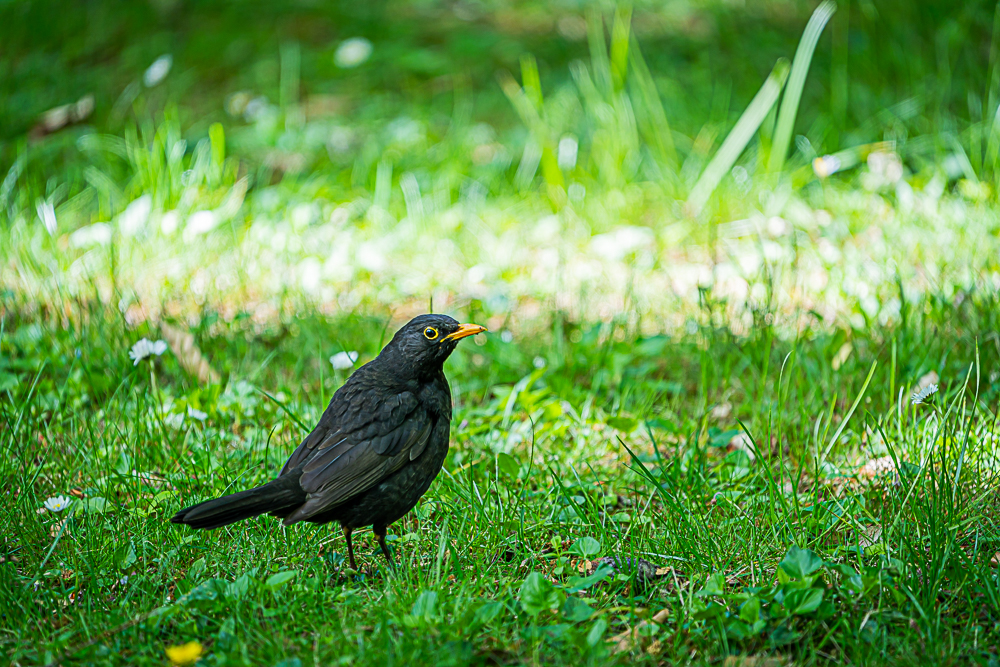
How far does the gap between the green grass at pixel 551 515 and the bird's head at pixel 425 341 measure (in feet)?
1.52

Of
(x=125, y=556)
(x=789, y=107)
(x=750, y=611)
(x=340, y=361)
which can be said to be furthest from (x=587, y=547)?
(x=789, y=107)

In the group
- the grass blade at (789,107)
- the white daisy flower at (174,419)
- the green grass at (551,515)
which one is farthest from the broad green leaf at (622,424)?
the grass blade at (789,107)

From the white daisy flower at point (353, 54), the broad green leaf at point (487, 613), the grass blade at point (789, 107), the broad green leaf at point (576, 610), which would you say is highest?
the white daisy flower at point (353, 54)

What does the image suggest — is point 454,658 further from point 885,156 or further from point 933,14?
point 933,14

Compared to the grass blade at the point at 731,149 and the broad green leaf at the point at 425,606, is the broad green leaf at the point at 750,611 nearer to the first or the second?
the broad green leaf at the point at 425,606

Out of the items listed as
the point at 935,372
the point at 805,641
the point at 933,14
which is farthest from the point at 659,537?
the point at 933,14

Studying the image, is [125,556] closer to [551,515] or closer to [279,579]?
[279,579]

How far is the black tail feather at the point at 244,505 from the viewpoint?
2229mm

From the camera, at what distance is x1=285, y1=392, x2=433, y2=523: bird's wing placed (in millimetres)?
2459

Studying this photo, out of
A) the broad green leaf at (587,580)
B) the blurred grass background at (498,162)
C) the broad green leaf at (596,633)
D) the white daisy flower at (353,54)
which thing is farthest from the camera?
the white daisy flower at (353,54)

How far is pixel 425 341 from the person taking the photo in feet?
9.14

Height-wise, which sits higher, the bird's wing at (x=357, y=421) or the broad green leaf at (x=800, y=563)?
the bird's wing at (x=357, y=421)

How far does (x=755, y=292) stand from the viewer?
4.62 m

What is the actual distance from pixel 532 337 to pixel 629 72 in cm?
313
